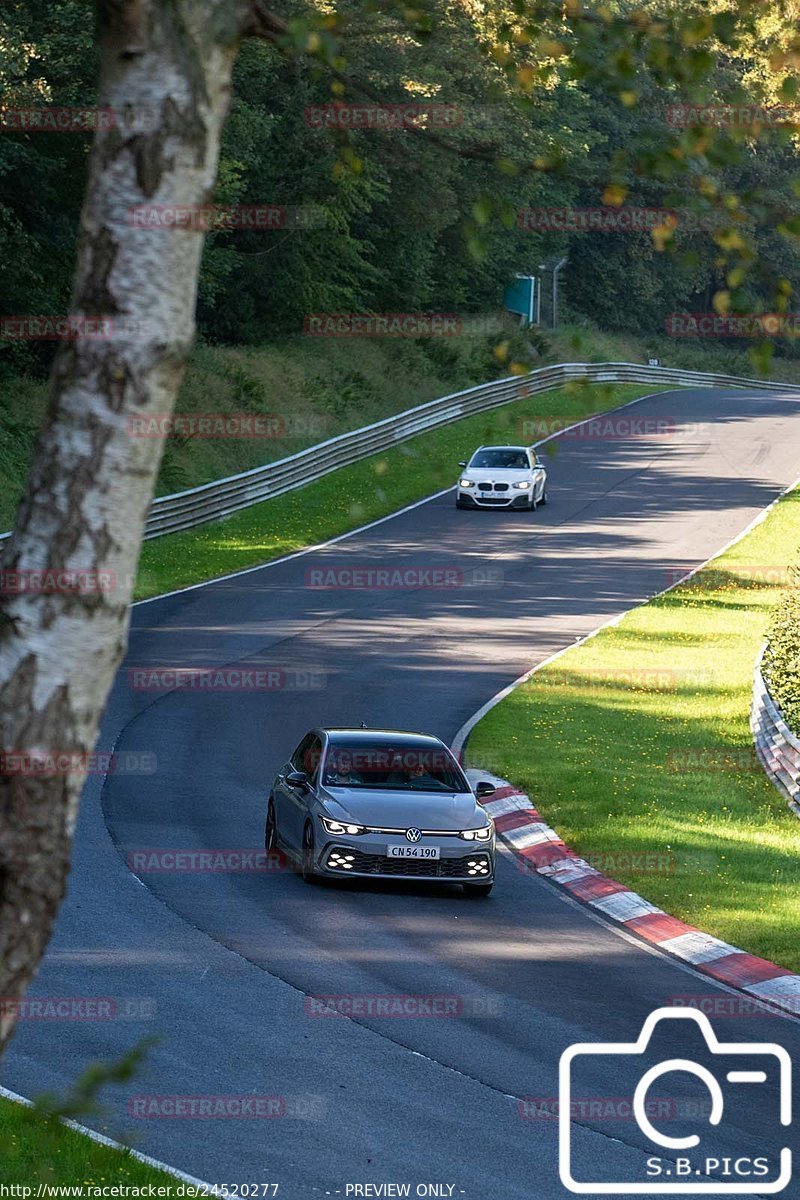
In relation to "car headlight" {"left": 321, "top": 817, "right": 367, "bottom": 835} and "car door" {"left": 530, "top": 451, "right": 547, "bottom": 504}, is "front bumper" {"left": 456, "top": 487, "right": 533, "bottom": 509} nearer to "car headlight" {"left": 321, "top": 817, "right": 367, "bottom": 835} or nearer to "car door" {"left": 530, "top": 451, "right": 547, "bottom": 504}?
"car door" {"left": 530, "top": 451, "right": 547, "bottom": 504}

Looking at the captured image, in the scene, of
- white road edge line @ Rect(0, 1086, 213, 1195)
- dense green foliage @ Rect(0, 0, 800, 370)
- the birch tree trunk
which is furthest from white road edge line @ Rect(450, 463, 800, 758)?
the birch tree trunk

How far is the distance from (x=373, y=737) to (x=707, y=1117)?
7.52 m

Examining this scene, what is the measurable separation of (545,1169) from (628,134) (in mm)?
85581

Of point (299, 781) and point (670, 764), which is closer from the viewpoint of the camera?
point (299, 781)

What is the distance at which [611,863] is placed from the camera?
16.8 m

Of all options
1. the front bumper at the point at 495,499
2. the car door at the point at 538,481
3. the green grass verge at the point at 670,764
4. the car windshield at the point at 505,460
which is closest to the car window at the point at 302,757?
the green grass verge at the point at 670,764

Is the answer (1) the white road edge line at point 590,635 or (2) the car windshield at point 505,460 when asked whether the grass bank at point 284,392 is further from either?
(1) the white road edge line at point 590,635

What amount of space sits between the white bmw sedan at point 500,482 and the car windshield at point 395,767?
93.1 feet

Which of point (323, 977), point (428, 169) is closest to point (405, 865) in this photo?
point (323, 977)

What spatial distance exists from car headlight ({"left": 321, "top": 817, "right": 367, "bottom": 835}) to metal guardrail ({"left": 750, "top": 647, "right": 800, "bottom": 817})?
6023 mm

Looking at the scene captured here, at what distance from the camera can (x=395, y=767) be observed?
1666 centimetres

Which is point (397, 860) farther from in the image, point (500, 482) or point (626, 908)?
point (500, 482)

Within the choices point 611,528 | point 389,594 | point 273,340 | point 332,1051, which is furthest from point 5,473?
point 332,1051

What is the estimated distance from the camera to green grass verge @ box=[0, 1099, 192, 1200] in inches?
306
